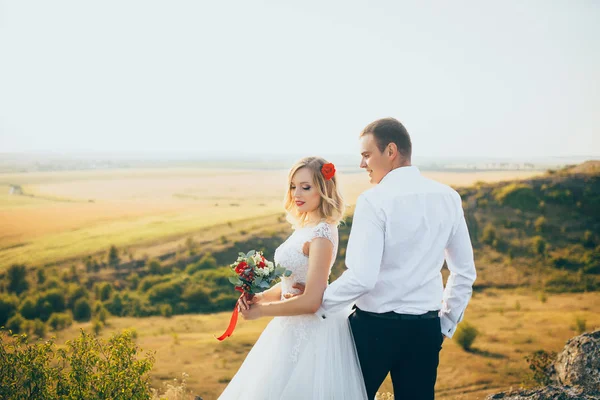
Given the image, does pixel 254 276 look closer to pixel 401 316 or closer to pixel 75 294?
pixel 401 316

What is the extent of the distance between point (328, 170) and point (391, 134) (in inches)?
24.2

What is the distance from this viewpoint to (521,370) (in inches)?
718

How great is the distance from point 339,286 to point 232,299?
27.0 metres

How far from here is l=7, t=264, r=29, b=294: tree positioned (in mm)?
26453

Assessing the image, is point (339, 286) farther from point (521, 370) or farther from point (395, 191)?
point (521, 370)

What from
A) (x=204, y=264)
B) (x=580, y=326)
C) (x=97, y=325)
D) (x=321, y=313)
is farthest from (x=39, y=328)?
(x=580, y=326)

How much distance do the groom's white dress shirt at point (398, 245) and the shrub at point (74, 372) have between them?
2.79 m

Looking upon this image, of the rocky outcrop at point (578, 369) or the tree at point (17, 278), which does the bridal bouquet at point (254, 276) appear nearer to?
the rocky outcrop at point (578, 369)

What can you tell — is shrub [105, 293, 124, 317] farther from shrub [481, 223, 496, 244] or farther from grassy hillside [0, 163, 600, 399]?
shrub [481, 223, 496, 244]

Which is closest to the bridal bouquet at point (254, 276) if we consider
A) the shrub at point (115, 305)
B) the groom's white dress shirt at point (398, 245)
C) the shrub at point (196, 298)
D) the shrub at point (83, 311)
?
the groom's white dress shirt at point (398, 245)

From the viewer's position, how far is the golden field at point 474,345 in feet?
55.0

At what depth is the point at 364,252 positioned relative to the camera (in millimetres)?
2600

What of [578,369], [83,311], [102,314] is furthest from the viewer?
[83,311]

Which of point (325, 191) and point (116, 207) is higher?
point (325, 191)
